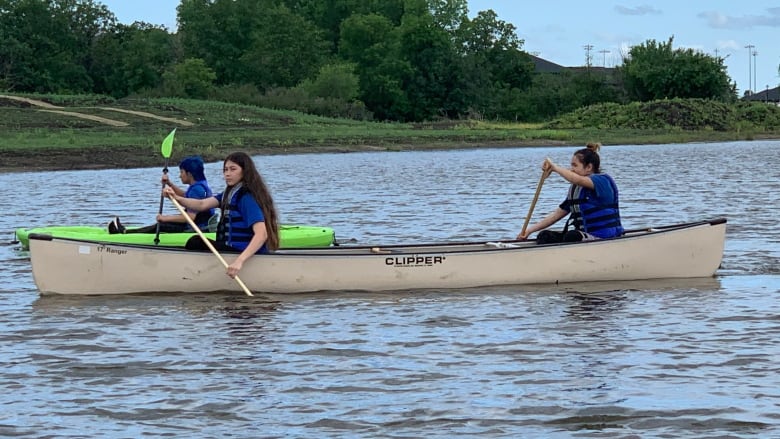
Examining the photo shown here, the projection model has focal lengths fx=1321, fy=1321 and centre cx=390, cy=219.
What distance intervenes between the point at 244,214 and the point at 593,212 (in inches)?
137

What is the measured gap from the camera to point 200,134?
48688 millimetres

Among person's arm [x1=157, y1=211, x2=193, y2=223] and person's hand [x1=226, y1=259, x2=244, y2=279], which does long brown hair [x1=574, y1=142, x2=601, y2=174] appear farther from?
person's arm [x1=157, y1=211, x2=193, y2=223]

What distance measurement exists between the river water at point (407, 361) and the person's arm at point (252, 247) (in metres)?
0.38

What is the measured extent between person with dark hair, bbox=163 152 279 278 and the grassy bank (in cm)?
2308

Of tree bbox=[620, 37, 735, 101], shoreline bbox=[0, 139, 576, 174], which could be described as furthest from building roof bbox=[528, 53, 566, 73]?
shoreline bbox=[0, 139, 576, 174]

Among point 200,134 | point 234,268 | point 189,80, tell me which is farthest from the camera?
point 189,80

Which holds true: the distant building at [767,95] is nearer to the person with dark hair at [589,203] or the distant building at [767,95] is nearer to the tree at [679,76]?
the tree at [679,76]

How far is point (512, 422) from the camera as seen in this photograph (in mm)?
7855

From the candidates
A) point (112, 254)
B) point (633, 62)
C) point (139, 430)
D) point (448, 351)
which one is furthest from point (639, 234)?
point (633, 62)

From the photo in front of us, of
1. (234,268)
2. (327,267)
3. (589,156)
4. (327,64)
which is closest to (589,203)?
(589,156)

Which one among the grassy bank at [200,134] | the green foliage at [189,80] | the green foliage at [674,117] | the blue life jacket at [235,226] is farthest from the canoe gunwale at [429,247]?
the green foliage at [189,80]

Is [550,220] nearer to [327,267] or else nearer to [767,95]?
[327,267]

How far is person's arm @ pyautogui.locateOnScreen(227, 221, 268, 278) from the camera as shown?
1217 centimetres

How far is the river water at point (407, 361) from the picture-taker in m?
7.92
